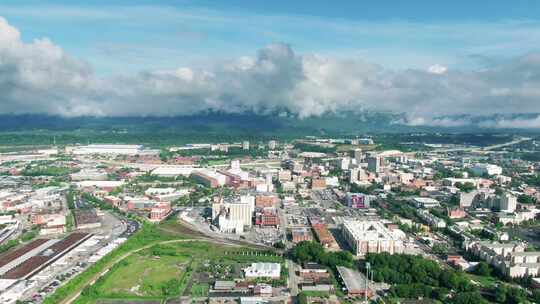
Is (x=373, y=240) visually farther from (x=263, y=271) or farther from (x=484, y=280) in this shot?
(x=263, y=271)

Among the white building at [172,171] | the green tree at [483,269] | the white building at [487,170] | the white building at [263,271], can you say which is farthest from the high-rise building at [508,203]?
the white building at [172,171]

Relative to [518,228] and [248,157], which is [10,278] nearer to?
[518,228]

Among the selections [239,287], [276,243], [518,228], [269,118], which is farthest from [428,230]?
[269,118]

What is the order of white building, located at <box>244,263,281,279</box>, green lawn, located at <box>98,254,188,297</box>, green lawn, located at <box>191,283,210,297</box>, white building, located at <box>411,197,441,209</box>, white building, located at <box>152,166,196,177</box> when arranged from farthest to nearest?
white building, located at <box>152,166,196,177</box> → white building, located at <box>411,197,441,209</box> → white building, located at <box>244,263,281,279</box> → green lawn, located at <box>98,254,188,297</box> → green lawn, located at <box>191,283,210,297</box>

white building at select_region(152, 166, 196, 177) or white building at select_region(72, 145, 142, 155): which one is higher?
white building at select_region(72, 145, 142, 155)

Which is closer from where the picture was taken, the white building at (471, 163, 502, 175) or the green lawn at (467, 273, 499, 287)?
the green lawn at (467, 273, 499, 287)

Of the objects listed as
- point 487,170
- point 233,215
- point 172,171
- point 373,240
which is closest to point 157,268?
point 233,215

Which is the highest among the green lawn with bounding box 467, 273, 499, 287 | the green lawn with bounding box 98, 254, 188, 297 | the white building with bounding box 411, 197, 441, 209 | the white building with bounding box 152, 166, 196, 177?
the white building with bounding box 152, 166, 196, 177

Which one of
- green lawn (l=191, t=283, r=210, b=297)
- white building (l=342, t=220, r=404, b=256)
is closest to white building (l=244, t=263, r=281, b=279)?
green lawn (l=191, t=283, r=210, b=297)

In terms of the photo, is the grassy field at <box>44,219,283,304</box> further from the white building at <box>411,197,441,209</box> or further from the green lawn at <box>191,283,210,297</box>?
the white building at <box>411,197,441,209</box>
